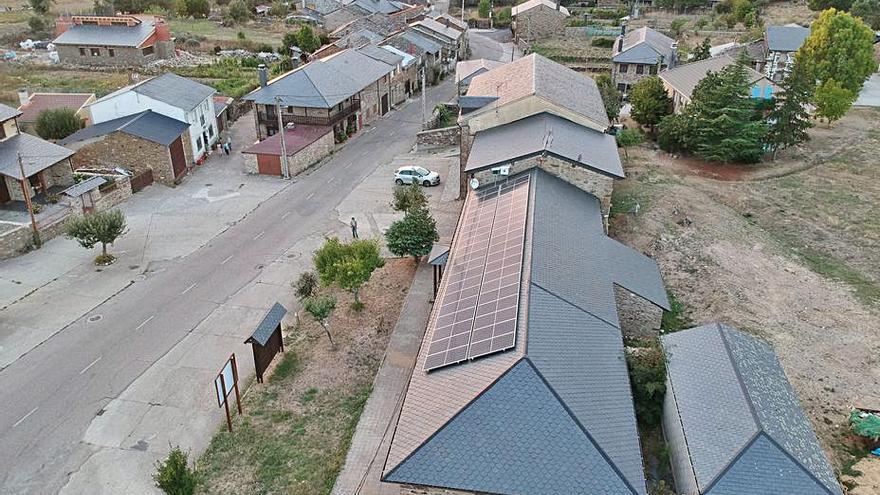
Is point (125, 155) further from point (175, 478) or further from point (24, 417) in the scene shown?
point (175, 478)

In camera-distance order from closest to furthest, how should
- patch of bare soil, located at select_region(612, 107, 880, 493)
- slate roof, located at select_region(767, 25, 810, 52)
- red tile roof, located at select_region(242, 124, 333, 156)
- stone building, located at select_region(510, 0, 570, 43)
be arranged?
patch of bare soil, located at select_region(612, 107, 880, 493)
red tile roof, located at select_region(242, 124, 333, 156)
slate roof, located at select_region(767, 25, 810, 52)
stone building, located at select_region(510, 0, 570, 43)

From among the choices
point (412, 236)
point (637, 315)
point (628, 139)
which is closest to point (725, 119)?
point (628, 139)

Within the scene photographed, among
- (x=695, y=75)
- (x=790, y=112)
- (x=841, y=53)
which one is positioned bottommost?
(x=790, y=112)

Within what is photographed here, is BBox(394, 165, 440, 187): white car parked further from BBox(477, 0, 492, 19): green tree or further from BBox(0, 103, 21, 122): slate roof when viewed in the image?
BBox(477, 0, 492, 19): green tree

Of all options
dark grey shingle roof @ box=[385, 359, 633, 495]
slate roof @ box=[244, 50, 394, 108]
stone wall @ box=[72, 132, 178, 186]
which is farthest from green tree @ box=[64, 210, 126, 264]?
dark grey shingle roof @ box=[385, 359, 633, 495]

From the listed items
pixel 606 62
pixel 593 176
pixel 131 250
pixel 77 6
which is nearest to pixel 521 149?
pixel 593 176

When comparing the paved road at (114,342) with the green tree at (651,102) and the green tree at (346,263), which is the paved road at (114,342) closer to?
the green tree at (346,263)
